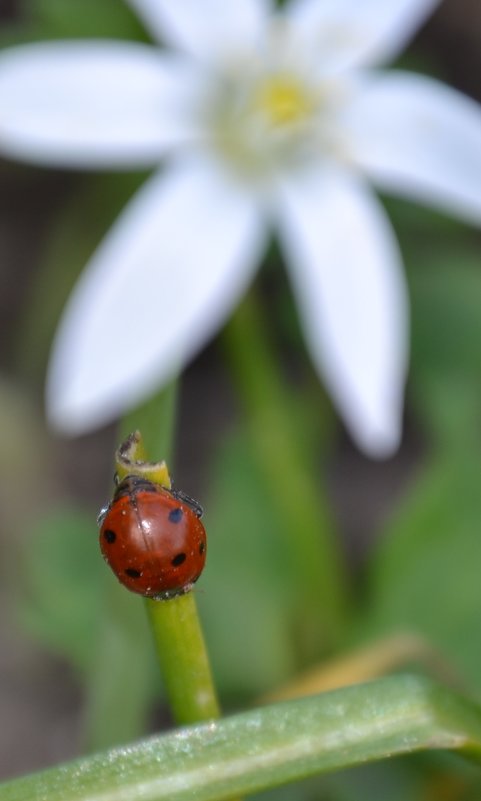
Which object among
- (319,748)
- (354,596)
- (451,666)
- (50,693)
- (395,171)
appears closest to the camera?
(319,748)

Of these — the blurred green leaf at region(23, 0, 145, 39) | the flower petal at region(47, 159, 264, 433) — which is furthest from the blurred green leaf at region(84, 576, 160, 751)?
the blurred green leaf at region(23, 0, 145, 39)

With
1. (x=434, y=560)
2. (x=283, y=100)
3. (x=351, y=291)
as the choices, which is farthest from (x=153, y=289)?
(x=434, y=560)

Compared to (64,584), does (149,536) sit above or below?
below

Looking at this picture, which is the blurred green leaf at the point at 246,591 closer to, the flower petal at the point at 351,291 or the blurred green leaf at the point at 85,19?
the flower petal at the point at 351,291

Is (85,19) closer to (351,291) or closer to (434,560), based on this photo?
(351,291)

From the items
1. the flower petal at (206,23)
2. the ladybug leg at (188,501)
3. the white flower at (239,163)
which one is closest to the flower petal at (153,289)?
the white flower at (239,163)

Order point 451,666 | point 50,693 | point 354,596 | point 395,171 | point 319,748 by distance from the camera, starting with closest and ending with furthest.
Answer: point 319,748 → point 451,666 → point 395,171 → point 354,596 → point 50,693

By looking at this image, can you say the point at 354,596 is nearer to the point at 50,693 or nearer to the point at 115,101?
the point at 50,693

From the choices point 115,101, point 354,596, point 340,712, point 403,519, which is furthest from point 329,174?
point 340,712
